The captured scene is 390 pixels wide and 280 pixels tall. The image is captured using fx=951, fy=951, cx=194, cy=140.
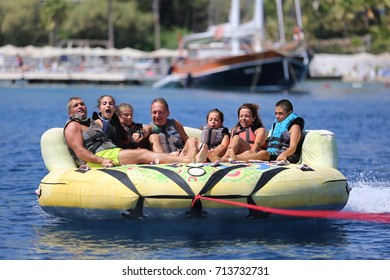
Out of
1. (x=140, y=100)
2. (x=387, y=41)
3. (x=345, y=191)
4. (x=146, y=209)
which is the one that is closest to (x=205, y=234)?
(x=146, y=209)

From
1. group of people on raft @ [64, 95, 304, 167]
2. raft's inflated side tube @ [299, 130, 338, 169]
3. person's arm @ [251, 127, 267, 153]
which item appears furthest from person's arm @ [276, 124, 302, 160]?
person's arm @ [251, 127, 267, 153]

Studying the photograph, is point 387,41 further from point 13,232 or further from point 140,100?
point 13,232

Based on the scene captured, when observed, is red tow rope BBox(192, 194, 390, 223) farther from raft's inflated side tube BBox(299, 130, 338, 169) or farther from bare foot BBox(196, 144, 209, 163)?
bare foot BBox(196, 144, 209, 163)

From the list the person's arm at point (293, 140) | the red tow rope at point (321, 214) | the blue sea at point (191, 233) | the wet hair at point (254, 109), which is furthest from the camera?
the wet hair at point (254, 109)

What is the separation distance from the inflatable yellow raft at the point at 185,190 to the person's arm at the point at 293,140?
24.9 inches

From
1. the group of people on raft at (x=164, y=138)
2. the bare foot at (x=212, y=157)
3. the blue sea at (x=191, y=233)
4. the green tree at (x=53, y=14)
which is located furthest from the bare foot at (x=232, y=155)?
the green tree at (x=53, y=14)

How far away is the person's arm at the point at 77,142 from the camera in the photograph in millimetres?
11242

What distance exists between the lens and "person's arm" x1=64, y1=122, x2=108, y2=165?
1124 centimetres

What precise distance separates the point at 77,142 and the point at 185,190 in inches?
70.1

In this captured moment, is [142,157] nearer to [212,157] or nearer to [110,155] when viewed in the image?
[110,155]

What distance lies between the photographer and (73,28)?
7612 cm

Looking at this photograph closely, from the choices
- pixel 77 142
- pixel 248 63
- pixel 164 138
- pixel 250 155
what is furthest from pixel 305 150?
pixel 248 63

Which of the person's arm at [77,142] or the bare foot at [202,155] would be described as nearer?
the bare foot at [202,155]

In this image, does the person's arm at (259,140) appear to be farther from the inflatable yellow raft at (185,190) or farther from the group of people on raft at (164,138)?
the inflatable yellow raft at (185,190)
